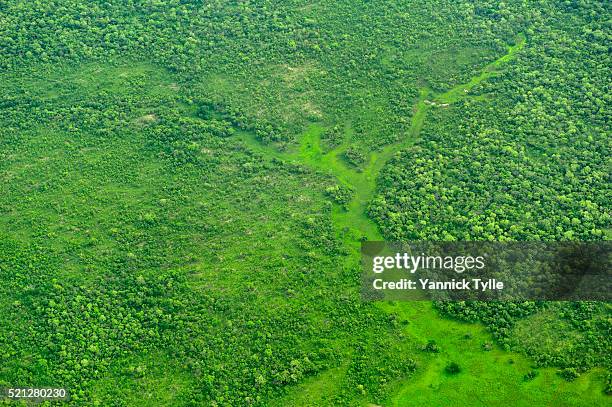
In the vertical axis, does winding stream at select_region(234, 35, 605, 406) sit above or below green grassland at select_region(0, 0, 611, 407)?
below

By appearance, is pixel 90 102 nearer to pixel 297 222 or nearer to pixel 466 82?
pixel 297 222

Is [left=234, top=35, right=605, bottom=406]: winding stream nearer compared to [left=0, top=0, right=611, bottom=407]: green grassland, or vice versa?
[left=234, top=35, right=605, bottom=406]: winding stream

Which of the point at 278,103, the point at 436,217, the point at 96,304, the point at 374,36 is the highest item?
the point at 374,36

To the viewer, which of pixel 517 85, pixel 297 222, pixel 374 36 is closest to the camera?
pixel 297 222

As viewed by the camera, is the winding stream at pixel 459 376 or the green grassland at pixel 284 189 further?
the green grassland at pixel 284 189

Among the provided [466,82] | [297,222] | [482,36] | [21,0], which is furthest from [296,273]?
[21,0]

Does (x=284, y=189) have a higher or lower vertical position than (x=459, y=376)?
higher

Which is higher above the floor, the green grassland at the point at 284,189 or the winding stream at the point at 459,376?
the green grassland at the point at 284,189

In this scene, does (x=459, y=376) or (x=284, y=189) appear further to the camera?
(x=284, y=189)
